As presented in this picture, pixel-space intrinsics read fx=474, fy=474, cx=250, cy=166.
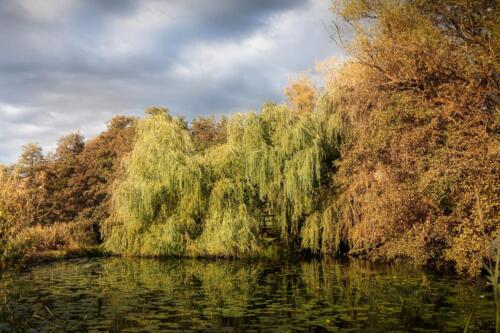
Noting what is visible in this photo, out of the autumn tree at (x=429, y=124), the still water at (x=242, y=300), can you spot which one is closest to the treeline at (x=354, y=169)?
the autumn tree at (x=429, y=124)

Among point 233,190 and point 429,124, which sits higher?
point 429,124

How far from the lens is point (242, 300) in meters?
10.7

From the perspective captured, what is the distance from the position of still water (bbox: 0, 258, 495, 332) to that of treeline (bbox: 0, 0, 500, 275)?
1418mm

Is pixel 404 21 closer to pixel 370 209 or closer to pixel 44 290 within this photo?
pixel 370 209

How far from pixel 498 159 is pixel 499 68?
270 cm

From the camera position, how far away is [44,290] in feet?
39.7

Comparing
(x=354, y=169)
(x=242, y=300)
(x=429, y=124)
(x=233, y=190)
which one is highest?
(x=429, y=124)

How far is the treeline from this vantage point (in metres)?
13.2

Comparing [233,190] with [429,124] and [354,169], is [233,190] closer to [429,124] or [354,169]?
[354,169]

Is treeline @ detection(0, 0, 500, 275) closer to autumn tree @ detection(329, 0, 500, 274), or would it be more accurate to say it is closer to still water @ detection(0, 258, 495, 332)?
autumn tree @ detection(329, 0, 500, 274)

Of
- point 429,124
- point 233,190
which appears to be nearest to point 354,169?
point 429,124

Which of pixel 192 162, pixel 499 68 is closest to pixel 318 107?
pixel 192 162

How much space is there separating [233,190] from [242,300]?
10.1 meters

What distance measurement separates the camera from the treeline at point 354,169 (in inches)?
521
